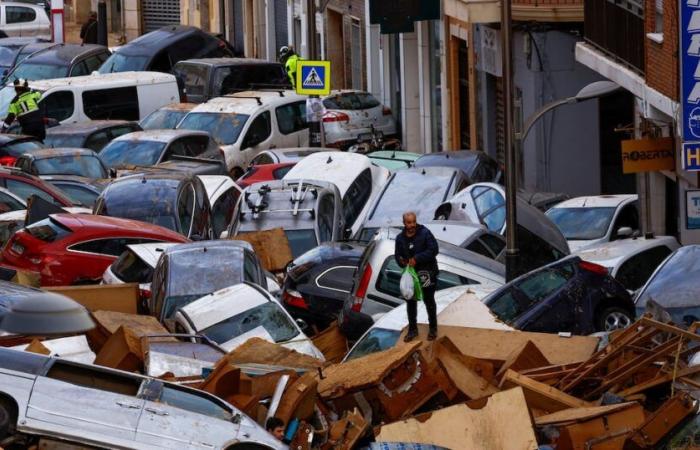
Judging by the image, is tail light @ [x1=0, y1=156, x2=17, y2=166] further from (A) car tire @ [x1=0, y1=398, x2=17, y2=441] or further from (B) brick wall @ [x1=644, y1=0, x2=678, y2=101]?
(A) car tire @ [x1=0, y1=398, x2=17, y2=441]

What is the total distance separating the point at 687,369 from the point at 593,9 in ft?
48.2

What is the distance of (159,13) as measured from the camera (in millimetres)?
66188

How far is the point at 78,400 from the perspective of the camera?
33.3 feet

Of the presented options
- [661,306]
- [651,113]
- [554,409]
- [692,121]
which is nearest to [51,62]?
[651,113]

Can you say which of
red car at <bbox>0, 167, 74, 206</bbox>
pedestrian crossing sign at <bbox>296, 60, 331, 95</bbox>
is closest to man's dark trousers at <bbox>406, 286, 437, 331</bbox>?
red car at <bbox>0, 167, 74, 206</bbox>

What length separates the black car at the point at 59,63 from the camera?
40928 millimetres

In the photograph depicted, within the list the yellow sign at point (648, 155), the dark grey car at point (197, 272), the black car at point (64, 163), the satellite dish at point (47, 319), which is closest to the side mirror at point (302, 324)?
the dark grey car at point (197, 272)

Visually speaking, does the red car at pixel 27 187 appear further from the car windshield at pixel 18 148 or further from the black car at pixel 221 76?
the black car at pixel 221 76

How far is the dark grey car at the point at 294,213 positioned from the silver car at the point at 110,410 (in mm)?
10150

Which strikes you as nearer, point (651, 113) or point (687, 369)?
point (687, 369)

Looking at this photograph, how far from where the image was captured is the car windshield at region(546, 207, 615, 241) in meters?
22.0

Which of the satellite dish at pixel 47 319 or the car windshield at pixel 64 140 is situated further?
the car windshield at pixel 64 140

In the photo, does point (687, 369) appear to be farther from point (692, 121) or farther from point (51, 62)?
point (51, 62)

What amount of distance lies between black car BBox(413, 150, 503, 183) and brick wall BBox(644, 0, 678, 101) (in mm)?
3298
